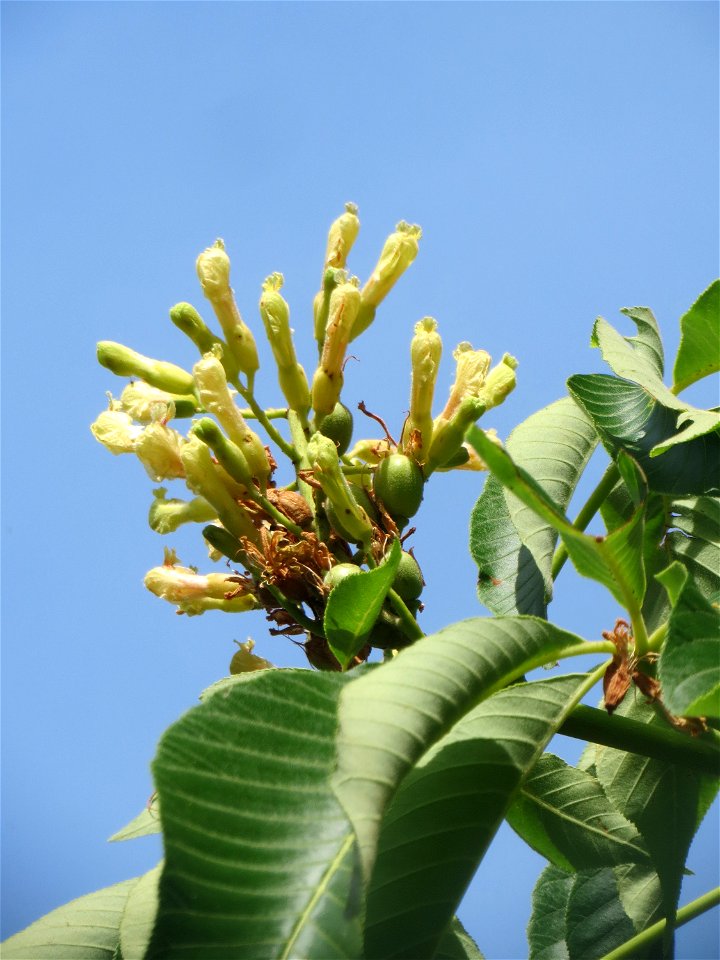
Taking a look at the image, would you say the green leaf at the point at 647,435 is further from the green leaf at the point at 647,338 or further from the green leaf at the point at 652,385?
the green leaf at the point at 647,338

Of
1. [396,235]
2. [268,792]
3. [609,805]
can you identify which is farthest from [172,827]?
[396,235]

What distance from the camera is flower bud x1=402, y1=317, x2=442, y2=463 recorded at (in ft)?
6.07

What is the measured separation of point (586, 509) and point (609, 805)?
0.56m

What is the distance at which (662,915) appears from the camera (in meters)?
1.72

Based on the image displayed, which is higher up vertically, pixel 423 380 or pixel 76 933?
pixel 423 380

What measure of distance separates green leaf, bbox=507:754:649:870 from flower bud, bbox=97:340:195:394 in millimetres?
1048

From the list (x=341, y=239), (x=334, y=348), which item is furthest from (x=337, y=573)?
(x=341, y=239)

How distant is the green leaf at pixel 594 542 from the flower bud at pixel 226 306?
34.0 inches

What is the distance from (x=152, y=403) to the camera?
6.42ft

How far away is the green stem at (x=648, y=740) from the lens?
1.35 m

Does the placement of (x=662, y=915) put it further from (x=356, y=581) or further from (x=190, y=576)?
(x=190, y=576)

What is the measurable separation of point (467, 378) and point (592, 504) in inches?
14.1

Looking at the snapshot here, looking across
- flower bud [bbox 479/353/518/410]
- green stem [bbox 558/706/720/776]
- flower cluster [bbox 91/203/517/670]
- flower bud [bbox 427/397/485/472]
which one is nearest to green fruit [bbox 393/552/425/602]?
flower cluster [bbox 91/203/517/670]

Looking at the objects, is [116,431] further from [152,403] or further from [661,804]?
[661,804]
